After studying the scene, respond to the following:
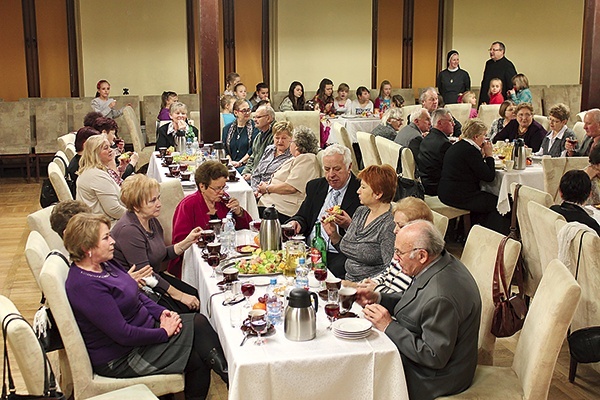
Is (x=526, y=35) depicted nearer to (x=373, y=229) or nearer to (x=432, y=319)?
(x=373, y=229)

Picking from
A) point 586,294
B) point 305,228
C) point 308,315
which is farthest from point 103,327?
point 586,294

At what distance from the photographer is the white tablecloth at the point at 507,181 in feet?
22.6

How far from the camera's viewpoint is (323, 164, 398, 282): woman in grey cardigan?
14.4ft

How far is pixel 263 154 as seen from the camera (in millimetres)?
7219

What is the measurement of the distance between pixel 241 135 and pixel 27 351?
17.1 ft

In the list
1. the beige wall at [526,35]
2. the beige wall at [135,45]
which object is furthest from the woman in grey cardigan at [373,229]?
the beige wall at [526,35]

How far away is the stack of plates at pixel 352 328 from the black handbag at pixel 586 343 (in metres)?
1.34

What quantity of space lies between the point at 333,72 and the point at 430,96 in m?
4.35

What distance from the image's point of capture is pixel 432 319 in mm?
3162

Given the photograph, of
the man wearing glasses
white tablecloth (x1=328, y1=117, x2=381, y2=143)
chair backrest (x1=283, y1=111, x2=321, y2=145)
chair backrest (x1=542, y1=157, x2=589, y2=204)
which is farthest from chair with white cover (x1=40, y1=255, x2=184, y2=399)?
the man wearing glasses

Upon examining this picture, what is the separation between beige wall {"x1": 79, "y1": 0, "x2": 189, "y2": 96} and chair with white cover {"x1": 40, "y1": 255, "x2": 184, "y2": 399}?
930 centimetres

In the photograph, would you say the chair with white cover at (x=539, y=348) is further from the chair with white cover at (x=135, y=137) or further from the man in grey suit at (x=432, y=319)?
the chair with white cover at (x=135, y=137)

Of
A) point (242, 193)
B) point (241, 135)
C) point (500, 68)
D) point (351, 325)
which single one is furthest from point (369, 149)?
point (351, 325)

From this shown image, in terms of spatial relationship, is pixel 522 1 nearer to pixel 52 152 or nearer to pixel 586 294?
pixel 52 152
